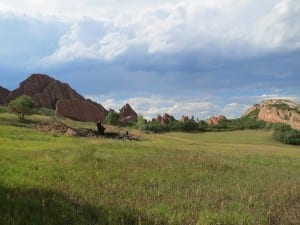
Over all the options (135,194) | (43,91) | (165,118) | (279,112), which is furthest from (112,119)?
(135,194)

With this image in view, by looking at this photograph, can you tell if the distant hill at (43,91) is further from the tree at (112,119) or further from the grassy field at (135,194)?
the grassy field at (135,194)

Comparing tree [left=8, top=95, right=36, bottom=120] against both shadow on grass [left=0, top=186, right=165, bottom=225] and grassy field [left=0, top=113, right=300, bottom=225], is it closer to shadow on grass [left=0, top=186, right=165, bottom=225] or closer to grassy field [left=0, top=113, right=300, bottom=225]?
grassy field [left=0, top=113, right=300, bottom=225]

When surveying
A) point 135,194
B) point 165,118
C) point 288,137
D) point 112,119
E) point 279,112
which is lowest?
point 135,194

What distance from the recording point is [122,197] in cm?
1331

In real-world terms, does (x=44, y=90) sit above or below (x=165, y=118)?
above

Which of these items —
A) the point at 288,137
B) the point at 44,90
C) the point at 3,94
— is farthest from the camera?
the point at 44,90

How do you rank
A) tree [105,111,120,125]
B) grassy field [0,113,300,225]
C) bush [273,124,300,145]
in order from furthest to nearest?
1. tree [105,111,120,125]
2. bush [273,124,300,145]
3. grassy field [0,113,300,225]

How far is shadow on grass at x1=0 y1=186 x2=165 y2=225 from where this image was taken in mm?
9469

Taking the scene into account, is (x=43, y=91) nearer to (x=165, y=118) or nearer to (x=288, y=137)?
(x=165, y=118)

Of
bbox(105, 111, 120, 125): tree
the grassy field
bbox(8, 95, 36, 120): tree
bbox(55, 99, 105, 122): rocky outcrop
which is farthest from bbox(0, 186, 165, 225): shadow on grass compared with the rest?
bbox(105, 111, 120, 125): tree

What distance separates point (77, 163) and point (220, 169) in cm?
668

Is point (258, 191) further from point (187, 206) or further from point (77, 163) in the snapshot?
point (77, 163)

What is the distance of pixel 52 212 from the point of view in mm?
10109

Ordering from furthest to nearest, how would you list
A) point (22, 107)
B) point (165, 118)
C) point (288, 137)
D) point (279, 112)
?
point (279, 112) → point (165, 118) → point (288, 137) → point (22, 107)
